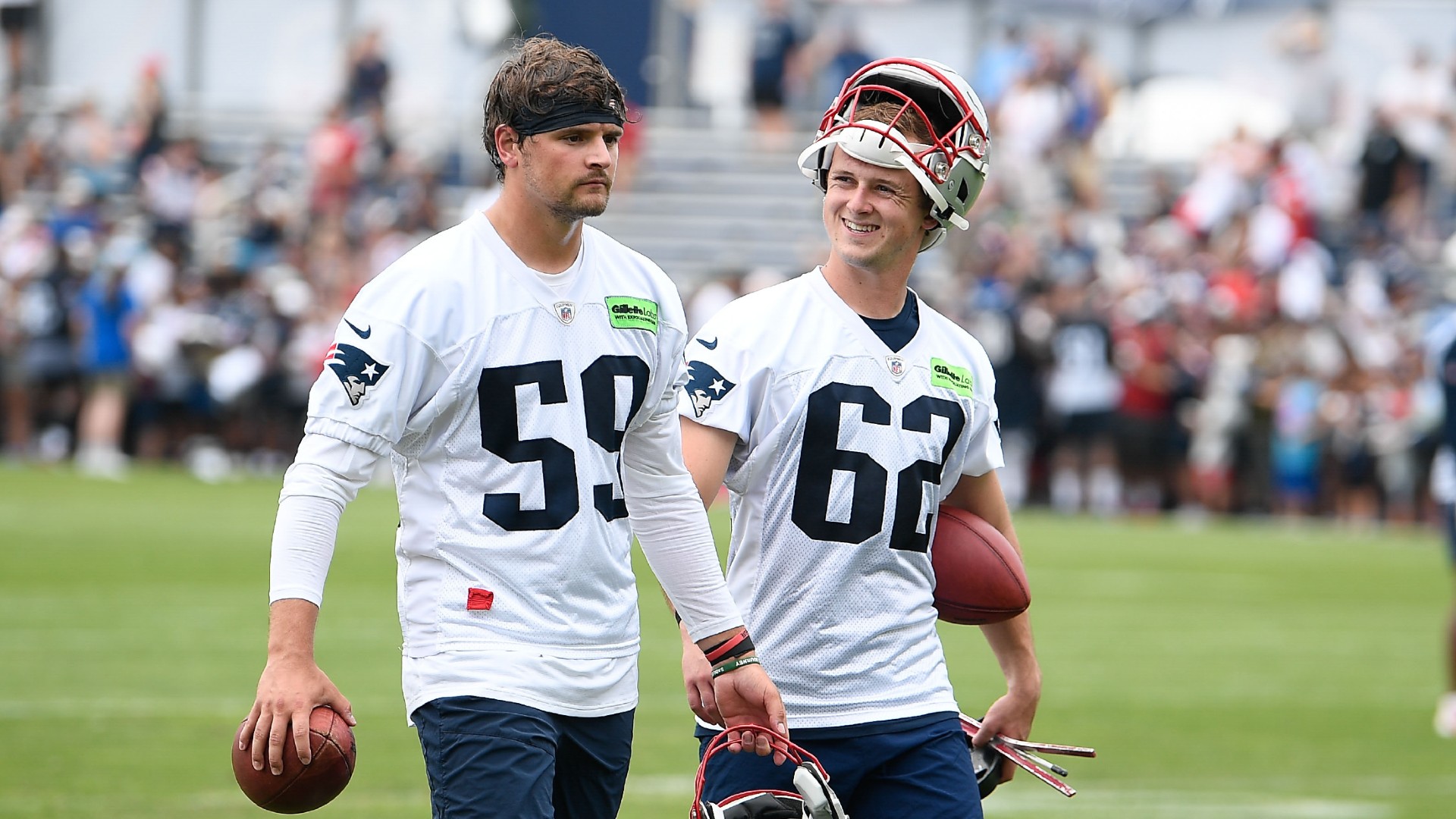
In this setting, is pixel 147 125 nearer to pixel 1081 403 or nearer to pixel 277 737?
pixel 1081 403

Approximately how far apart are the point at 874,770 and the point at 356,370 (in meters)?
1.37

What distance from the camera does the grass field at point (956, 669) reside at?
7699mm

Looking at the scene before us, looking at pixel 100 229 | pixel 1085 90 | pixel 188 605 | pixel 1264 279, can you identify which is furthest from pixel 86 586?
pixel 1085 90

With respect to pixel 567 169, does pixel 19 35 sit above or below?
above

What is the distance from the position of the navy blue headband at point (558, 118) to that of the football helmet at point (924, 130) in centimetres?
62

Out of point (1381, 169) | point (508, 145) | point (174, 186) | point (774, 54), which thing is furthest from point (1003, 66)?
point (508, 145)

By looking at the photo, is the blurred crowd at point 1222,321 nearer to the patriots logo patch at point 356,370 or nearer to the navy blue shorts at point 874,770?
the navy blue shorts at point 874,770

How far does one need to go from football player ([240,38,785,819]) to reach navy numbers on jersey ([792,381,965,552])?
266 millimetres

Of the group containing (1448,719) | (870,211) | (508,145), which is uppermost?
(508,145)

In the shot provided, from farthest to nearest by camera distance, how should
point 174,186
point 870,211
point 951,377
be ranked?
point 174,186 < point 951,377 < point 870,211

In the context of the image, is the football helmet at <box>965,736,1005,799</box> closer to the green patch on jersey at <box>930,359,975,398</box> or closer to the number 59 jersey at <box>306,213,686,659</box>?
the green patch on jersey at <box>930,359,975,398</box>

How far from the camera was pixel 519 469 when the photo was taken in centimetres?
394

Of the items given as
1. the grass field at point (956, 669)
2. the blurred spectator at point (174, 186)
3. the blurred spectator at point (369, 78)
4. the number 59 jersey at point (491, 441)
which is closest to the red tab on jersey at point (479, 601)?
the number 59 jersey at point (491, 441)

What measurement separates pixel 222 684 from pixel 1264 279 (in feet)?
48.4
